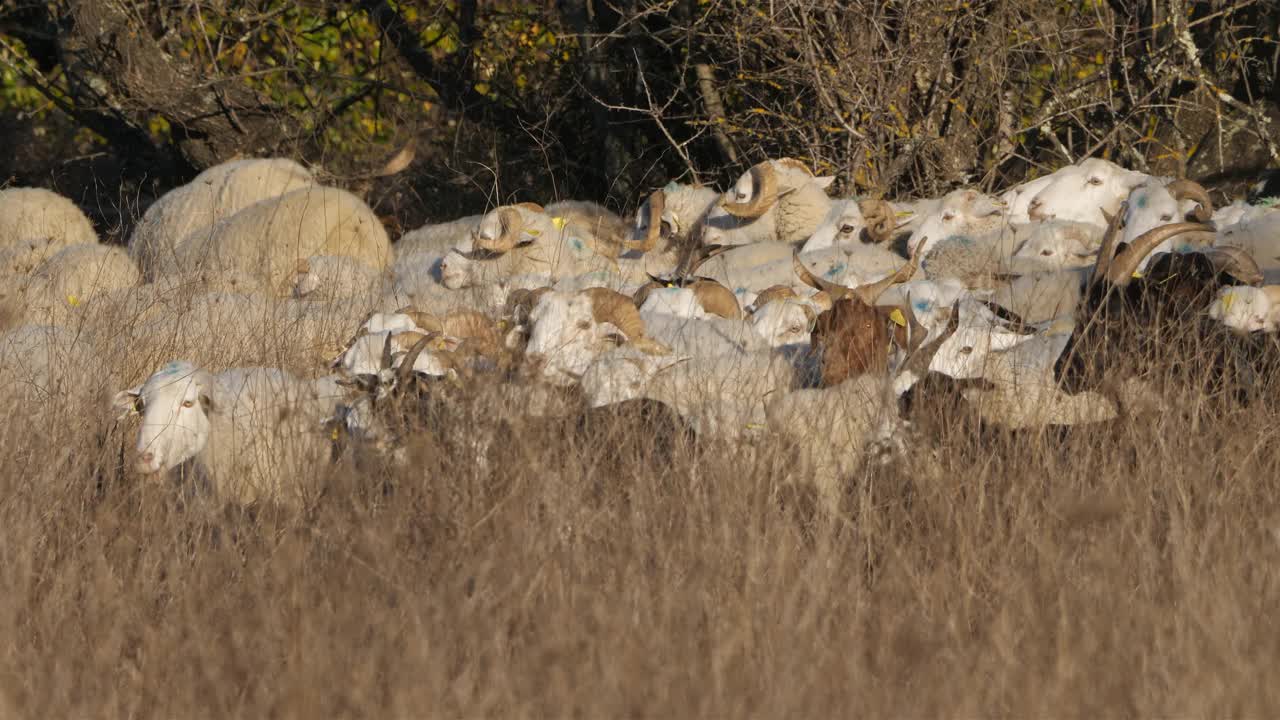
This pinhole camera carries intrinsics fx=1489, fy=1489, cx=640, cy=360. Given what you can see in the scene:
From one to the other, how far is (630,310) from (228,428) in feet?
5.55

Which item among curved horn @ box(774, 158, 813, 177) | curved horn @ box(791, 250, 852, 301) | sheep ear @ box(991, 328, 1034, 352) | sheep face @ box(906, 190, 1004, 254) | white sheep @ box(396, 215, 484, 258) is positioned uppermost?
curved horn @ box(774, 158, 813, 177)

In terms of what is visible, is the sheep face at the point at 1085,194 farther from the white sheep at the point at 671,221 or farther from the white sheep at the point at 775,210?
the white sheep at the point at 671,221

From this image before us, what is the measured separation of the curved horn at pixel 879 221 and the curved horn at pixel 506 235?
1946mm

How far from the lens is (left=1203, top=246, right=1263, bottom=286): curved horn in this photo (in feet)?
18.7

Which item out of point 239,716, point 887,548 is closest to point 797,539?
point 887,548

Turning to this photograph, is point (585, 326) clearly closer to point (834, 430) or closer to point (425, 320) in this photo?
point (425, 320)

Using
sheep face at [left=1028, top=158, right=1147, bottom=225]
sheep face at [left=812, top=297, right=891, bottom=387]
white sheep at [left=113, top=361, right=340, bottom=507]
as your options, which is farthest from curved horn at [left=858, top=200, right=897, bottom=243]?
white sheep at [left=113, top=361, right=340, bottom=507]

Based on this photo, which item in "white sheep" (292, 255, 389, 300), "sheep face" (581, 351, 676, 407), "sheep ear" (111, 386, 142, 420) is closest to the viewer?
"sheep face" (581, 351, 676, 407)

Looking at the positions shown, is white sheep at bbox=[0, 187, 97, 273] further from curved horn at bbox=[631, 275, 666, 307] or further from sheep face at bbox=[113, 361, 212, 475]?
sheep face at bbox=[113, 361, 212, 475]

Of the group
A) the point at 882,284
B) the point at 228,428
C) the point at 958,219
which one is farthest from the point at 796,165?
the point at 228,428

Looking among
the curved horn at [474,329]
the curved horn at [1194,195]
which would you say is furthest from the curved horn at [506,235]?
the curved horn at [1194,195]

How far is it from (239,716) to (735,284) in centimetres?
504

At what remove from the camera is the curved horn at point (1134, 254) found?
595 centimetres

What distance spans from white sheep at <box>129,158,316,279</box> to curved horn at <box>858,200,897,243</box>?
347 centimetres
